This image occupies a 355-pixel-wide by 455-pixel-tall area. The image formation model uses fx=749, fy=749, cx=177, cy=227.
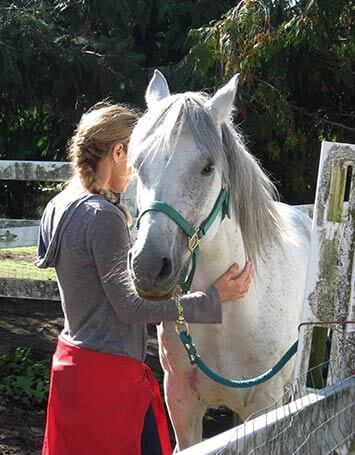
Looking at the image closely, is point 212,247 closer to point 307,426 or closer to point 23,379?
point 307,426

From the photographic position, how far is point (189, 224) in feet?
7.25

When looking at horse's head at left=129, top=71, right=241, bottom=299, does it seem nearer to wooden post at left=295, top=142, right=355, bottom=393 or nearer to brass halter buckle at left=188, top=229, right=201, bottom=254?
brass halter buckle at left=188, top=229, right=201, bottom=254

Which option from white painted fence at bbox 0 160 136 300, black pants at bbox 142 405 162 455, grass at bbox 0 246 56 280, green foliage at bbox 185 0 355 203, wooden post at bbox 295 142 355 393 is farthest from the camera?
grass at bbox 0 246 56 280

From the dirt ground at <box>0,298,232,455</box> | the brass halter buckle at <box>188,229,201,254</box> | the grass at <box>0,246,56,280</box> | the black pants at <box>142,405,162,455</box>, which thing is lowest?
the dirt ground at <box>0,298,232,455</box>

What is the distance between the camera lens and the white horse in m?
2.16

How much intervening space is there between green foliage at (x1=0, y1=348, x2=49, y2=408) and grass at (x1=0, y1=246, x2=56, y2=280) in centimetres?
132

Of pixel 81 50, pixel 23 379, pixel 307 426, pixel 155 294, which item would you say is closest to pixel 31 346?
pixel 23 379

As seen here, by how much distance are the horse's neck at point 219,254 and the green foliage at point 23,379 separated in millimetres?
2407

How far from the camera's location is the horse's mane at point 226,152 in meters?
2.32

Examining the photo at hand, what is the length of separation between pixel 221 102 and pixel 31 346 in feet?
12.6

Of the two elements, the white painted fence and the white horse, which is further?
the white painted fence

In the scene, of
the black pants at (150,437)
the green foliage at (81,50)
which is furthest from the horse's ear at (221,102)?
the green foliage at (81,50)

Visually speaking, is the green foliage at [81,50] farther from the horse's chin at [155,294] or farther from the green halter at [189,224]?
the horse's chin at [155,294]

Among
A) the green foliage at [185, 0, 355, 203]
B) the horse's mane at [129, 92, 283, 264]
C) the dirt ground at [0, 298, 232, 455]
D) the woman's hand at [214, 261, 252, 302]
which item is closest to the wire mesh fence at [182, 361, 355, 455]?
the woman's hand at [214, 261, 252, 302]
